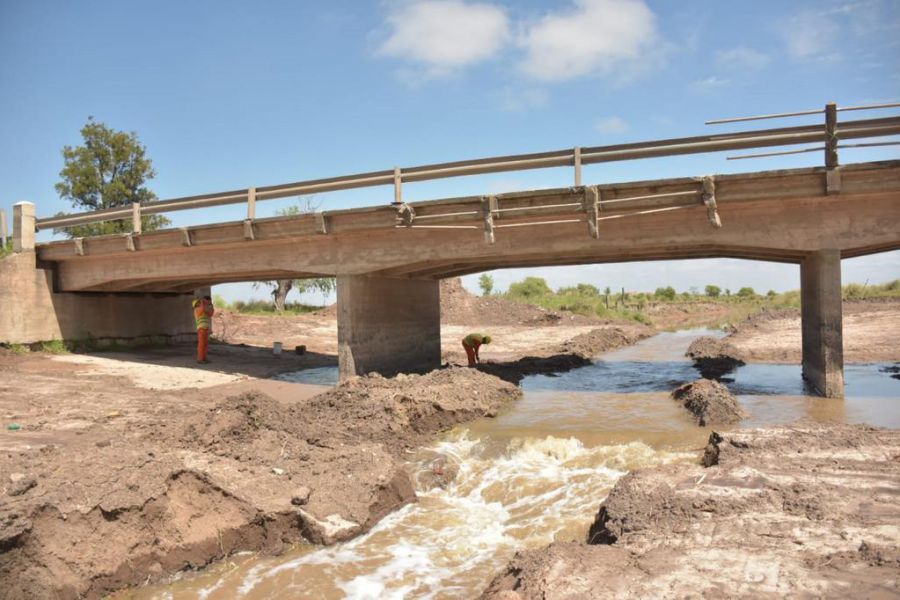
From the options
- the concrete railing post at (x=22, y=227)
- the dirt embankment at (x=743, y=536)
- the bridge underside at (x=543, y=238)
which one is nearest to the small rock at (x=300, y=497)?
the dirt embankment at (x=743, y=536)

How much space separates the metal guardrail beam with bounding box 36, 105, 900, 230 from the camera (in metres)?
10.2

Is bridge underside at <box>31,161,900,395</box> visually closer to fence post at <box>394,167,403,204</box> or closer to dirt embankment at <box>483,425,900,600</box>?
fence post at <box>394,167,403,204</box>

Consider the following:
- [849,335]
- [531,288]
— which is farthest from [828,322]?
[531,288]

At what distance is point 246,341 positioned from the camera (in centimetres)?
2428

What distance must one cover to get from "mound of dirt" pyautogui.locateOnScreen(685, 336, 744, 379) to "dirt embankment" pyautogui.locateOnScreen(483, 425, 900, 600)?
10.6 m

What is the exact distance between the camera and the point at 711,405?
32.4ft

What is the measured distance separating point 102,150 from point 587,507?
1413 inches

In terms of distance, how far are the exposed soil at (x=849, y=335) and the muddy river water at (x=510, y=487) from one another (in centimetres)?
493

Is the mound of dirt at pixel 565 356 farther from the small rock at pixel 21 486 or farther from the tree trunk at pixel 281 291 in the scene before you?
the tree trunk at pixel 281 291

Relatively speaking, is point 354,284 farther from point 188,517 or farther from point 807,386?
point 807,386

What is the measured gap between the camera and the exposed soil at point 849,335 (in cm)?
1855

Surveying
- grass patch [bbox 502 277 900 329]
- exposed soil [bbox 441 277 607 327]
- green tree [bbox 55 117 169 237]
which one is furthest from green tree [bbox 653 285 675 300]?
green tree [bbox 55 117 169 237]

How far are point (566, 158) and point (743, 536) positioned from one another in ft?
28.1

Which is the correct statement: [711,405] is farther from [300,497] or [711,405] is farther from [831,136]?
[300,497]
